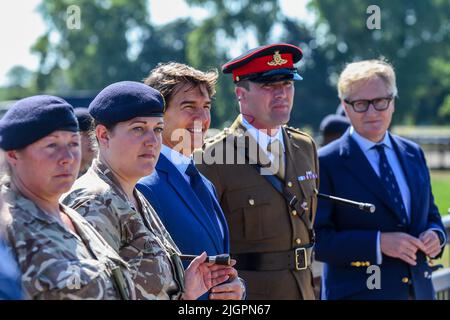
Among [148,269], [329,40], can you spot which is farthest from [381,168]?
[329,40]

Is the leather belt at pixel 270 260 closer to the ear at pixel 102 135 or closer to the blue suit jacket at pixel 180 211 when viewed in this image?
the blue suit jacket at pixel 180 211

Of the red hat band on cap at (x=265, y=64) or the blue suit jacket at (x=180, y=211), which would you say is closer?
the blue suit jacket at (x=180, y=211)

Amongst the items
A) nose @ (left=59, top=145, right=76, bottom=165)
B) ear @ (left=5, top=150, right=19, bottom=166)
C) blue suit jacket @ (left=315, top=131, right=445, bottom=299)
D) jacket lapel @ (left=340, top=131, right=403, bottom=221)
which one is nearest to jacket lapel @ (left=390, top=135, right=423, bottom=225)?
blue suit jacket @ (left=315, top=131, right=445, bottom=299)

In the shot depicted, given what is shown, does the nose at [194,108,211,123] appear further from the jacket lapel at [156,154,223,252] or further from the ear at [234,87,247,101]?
the ear at [234,87,247,101]

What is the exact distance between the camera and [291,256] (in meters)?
4.01

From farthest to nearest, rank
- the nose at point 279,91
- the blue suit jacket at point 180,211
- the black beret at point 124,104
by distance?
1. the nose at point 279,91
2. the blue suit jacket at point 180,211
3. the black beret at point 124,104

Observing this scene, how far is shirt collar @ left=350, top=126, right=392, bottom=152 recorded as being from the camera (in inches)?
177

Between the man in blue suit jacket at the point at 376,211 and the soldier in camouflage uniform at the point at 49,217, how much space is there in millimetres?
2134

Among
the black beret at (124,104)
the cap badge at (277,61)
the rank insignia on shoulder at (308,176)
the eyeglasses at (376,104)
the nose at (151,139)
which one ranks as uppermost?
the cap badge at (277,61)

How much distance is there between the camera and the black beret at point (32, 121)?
228 cm

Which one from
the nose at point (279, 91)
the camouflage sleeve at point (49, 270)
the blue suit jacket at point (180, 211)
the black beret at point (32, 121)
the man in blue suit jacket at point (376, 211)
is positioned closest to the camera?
the camouflage sleeve at point (49, 270)

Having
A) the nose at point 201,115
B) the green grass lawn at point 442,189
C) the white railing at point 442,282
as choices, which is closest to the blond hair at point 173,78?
the nose at point 201,115

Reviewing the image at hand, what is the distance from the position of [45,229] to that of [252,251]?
1893 millimetres

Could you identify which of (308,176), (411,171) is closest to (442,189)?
(411,171)
